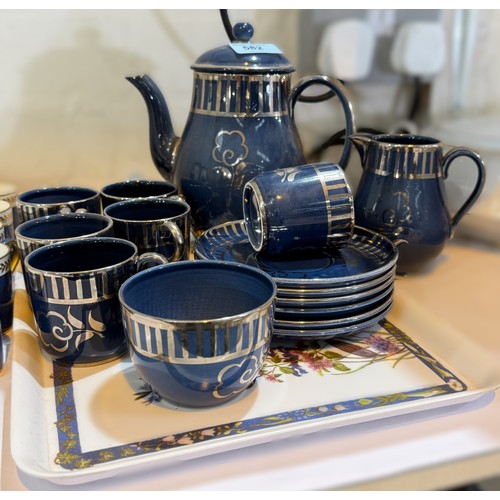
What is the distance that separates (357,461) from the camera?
1.24ft

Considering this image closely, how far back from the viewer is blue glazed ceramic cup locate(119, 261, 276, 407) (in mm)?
387

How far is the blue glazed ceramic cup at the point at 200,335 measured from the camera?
1.27 ft

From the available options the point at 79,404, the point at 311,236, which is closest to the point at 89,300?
the point at 79,404

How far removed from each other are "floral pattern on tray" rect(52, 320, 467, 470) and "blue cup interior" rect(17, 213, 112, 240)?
0.49 feet

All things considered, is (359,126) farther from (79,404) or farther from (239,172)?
(79,404)

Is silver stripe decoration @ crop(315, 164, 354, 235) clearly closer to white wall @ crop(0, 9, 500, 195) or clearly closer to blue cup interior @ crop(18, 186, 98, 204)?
blue cup interior @ crop(18, 186, 98, 204)

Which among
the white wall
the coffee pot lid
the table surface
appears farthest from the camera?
the white wall

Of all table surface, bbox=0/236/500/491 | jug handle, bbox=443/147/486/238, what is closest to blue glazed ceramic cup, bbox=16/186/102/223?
table surface, bbox=0/236/500/491

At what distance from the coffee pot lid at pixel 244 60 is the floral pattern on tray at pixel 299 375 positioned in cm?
29

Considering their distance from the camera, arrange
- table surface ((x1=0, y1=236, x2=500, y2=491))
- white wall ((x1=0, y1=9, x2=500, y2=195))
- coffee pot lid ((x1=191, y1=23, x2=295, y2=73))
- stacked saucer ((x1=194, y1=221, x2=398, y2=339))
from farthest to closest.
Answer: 1. white wall ((x1=0, y1=9, x2=500, y2=195))
2. coffee pot lid ((x1=191, y1=23, x2=295, y2=73))
3. stacked saucer ((x1=194, y1=221, x2=398, y2=339))
4. table surface ((x1=0, y1=236, x2=500, y2=491))

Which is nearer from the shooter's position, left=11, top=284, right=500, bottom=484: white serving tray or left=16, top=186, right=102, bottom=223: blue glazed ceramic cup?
left=11, top=284, right=500, bottom=484: white serving tray

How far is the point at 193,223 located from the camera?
0.68 meters

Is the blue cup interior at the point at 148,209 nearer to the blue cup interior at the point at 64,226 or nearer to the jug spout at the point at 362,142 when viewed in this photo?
the blue cup interior at the point at 64,226

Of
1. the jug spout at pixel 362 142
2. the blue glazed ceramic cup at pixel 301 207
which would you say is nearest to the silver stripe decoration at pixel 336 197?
the blue glazed ceramic cup at pixel 301 207
